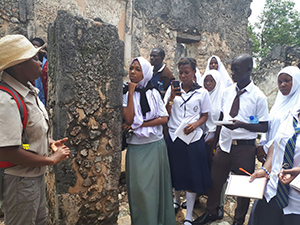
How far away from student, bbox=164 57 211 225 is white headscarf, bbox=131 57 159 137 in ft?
1.06

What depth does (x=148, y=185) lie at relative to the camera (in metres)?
2.13

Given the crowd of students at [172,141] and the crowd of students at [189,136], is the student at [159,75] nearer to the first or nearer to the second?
the crowd of students at [172,141]

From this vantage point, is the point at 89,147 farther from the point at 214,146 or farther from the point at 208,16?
the point at 208,16

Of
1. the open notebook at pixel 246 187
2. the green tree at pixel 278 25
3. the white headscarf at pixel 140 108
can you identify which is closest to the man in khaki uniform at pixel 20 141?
the white headscarf at pixel 140 108

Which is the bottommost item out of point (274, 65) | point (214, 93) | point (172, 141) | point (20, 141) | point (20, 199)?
point (20, 199)

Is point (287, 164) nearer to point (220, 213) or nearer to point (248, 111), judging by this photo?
point (248, 111)

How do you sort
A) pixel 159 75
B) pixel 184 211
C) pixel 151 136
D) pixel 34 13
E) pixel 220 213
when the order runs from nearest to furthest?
pixel 151 136 → pixel 220 213 → pixel 184 211 → pixel 159 75 → pixel 34 13

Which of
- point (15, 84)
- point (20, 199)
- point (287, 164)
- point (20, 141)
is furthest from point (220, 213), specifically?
point (15, 84)

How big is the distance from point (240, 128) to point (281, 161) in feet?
2.84

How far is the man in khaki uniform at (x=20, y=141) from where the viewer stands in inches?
50.7

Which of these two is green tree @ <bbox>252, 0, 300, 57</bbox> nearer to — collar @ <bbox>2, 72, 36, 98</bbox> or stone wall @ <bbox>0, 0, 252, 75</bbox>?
stone wall @ <bbox>0, 0, 252, 75</bbox>

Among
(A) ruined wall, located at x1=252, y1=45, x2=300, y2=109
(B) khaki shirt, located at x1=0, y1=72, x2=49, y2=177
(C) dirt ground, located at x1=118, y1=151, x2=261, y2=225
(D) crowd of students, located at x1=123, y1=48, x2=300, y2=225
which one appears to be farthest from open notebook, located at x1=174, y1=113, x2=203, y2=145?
(A) ruined wall, located at x1=252, y1=45, x2=300, y2=109

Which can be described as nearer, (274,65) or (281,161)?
(281,161)

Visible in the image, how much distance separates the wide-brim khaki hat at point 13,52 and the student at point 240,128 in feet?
5.88
